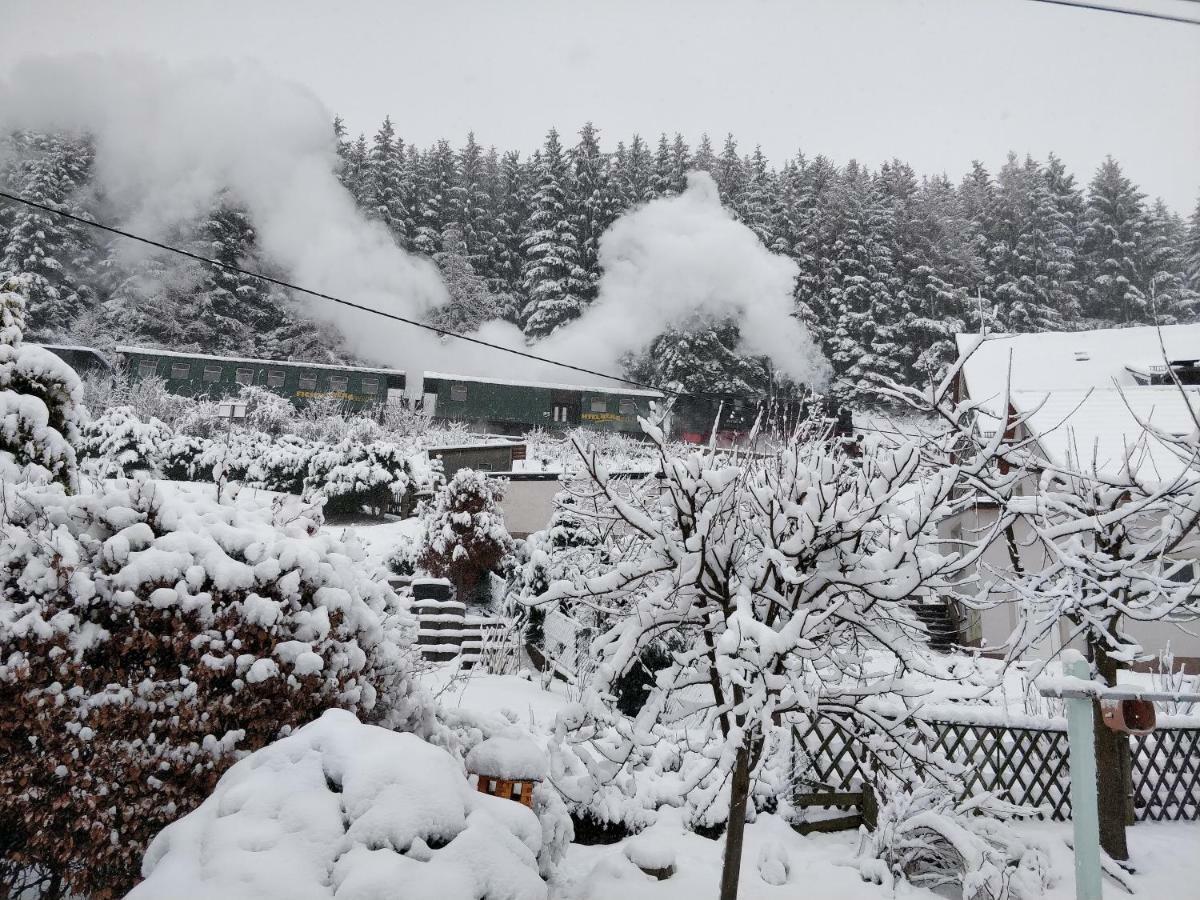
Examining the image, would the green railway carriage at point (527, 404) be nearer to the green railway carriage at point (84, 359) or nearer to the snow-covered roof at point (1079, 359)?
the green railway carriage at point (84, 359)

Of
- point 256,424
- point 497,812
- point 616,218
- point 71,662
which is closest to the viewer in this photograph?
point 497,812

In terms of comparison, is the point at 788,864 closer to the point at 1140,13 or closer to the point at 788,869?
the point at 788,869

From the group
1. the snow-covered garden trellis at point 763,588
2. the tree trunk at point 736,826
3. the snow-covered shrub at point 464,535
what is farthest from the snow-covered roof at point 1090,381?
the tree trunk at point 736,826

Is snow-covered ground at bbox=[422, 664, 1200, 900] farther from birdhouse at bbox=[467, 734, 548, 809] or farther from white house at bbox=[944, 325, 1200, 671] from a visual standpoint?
white house at bbox=[944, 325, 1200, 671]

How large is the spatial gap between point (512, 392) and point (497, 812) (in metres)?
27.5

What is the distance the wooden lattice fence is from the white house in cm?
341

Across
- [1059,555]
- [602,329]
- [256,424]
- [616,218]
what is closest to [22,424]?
[1059,555]

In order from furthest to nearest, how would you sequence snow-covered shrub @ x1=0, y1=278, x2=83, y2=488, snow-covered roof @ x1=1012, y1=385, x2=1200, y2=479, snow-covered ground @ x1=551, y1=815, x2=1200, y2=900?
snow-covered roof @ x1=1012, y1=385, x2=1200, y2=479 < snow-covered shrub @ x1=0, y1=278, x2=83, y2=488 < snow-covered ground @ x1=551, y1=815, x2=1200, y2=900

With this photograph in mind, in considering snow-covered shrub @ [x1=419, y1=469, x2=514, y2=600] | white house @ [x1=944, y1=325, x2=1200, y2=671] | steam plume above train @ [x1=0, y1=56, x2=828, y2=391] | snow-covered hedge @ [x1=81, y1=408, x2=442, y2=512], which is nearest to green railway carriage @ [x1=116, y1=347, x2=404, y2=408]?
steam plume above train @ [x1=0, y1=56, x2=828, y2=391]

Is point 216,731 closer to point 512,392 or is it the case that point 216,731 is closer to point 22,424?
point 22,424

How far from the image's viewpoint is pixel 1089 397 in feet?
44.0

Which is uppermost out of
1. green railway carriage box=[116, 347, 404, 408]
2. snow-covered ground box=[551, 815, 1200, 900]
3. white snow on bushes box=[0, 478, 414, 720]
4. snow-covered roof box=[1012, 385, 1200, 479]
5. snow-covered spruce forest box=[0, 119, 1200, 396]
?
snow-covered spruce forest box=[0, 119, 1200, 396]

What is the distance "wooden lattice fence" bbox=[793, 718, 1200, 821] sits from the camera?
5535 mm

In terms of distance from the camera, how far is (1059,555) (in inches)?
140
